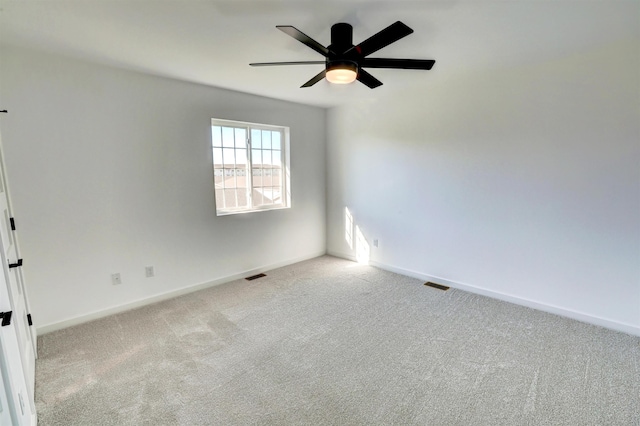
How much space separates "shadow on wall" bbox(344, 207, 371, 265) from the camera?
4.46 meters

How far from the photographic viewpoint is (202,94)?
→ 3354 millimetres

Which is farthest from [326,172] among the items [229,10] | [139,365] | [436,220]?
[139,365]

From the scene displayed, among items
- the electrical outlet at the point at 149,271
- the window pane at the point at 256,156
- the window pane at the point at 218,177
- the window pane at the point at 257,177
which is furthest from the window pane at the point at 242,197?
the electrical outlet at the point at 149,271

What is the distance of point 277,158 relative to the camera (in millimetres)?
4340

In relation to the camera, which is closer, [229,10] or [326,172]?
[229,10]

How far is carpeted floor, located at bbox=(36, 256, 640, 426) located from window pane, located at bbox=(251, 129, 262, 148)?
2.06 m

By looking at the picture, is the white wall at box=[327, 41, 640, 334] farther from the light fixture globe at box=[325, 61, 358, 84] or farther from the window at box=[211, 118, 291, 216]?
the light fixture globe at box=[325, 61, 358, 84]

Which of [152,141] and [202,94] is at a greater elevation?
[202,94]

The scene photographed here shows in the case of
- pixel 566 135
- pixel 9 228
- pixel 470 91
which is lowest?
pixel 9 228

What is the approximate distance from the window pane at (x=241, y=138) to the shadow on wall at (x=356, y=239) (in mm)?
1801

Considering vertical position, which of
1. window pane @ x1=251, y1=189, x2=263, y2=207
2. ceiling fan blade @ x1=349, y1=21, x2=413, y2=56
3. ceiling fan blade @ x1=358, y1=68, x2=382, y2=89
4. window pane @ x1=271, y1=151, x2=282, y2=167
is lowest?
window pane @ x1=251, y1=189, x2=263, y2=207

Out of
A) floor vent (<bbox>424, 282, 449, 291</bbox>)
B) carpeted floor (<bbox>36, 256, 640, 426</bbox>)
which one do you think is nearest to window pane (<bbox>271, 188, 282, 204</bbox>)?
carpeted floor (<bbox>36, 256, 640, 426</bbox>)

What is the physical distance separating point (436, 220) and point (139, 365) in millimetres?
3272

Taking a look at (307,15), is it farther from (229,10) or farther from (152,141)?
(152,141)
